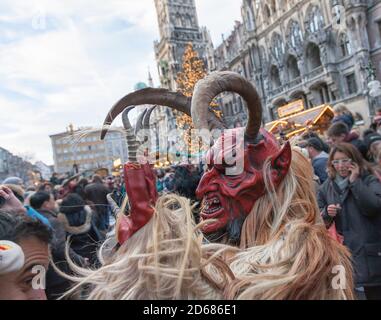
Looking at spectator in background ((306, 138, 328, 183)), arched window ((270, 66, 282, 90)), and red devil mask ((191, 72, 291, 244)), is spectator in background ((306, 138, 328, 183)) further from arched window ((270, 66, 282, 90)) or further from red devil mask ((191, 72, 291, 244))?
arched window ((270, 66, 282, 90))

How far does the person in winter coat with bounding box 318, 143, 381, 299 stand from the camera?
2336mm

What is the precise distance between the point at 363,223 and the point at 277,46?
28.5 meters

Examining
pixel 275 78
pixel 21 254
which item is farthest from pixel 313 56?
pixel 21 254

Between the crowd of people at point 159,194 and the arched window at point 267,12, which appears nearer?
the crowd of people at point 159,194

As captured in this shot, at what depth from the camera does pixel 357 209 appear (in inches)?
101

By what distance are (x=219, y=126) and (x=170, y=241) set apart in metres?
1.09

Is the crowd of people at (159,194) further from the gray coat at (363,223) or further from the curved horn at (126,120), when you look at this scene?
the curved horn at (126,120)

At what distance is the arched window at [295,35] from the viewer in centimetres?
2687

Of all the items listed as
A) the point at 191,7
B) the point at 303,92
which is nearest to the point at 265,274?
the point at 191,7

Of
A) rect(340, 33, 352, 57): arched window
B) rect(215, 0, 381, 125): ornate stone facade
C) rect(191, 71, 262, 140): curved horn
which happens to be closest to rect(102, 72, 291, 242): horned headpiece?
rect(191, 71, 262, 140): curved horn

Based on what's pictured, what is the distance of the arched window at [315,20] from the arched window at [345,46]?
64.8 inches

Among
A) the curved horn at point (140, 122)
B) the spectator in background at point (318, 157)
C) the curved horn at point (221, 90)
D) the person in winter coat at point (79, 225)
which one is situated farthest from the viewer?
the spectator in background at point (318, 157)

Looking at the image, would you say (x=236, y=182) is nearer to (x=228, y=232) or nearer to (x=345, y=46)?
(x=228, y=232)

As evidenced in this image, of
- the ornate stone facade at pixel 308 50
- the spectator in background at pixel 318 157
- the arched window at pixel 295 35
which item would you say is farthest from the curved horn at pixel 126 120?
the arched window at pixel 295 35
